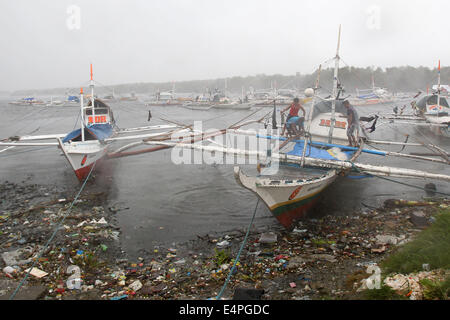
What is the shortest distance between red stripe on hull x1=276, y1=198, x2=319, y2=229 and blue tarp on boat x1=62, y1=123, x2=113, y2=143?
29.9 feet

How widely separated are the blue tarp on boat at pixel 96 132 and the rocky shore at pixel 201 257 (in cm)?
406

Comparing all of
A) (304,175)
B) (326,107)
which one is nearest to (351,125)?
(326,107)

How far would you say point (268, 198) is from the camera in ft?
24.8

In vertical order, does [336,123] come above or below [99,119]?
below

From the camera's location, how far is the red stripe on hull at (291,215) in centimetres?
808

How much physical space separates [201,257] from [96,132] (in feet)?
30.1

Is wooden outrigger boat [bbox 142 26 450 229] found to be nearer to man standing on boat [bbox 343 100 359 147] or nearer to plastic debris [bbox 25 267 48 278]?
man standing on boat [bbox 343 100 359 147]

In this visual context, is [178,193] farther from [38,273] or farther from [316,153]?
[38,273]

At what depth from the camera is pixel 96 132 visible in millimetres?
13789

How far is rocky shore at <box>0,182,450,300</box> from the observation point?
5.53 meters
